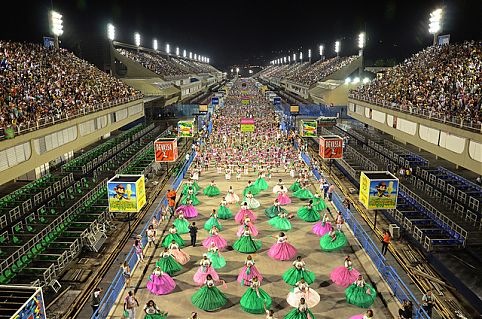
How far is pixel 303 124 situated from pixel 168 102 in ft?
131

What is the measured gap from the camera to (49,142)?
92.8 ft

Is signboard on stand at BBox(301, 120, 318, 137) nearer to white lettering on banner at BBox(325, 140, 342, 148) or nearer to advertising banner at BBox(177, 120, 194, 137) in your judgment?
white lettering on banner at BBox(325, 140, 342, 148)

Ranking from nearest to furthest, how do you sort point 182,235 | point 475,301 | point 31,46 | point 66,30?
point 475,301 < point 182,235 < point 31,46 < point 66,30

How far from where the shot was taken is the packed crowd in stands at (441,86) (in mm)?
28219

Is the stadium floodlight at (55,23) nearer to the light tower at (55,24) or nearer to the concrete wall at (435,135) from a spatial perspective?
the light tower at (55,24)

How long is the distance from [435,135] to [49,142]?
27784 mm

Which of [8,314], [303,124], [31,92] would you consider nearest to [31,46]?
[31,92]

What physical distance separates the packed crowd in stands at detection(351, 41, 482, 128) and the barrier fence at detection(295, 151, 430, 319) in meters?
9.39

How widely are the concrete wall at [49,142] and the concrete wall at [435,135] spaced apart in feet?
88.2

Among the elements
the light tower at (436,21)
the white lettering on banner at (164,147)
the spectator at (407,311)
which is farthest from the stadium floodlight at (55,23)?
the spectator at (407,311)

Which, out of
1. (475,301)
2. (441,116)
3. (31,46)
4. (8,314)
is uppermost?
(31,46)

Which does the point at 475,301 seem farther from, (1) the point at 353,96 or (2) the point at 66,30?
(2) the point at 66,30

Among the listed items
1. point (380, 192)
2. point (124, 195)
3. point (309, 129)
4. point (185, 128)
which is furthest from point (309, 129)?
point (124, 195)

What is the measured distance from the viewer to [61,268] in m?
18.6
